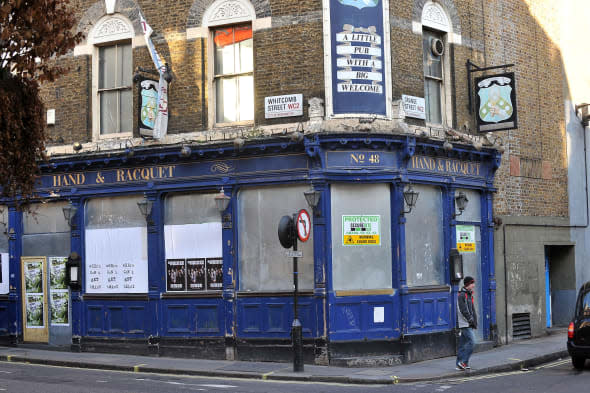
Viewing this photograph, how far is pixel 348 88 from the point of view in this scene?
16.4 m

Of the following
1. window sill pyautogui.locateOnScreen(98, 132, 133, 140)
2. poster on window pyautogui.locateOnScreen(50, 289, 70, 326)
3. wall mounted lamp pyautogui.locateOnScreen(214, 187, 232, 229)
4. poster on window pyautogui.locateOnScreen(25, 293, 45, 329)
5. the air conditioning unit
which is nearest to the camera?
wall mounted lamp pyautogui.locateOnScreen(214, 187, 232, 229)

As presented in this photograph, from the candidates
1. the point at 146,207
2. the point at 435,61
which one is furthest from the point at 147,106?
the point at 435,61

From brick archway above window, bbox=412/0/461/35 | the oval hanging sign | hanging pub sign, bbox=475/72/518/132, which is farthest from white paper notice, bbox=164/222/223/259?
hanging pub sign, bbox=475/72/518/132

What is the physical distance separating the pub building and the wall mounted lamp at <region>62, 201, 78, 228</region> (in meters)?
0.04

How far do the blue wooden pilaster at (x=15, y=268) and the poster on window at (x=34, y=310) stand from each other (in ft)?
0.74

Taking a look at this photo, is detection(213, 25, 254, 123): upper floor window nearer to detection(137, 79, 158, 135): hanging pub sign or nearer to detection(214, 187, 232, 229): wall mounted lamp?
detection(137, 79, 158, 135): hanging pub sign

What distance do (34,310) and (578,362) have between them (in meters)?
12.5

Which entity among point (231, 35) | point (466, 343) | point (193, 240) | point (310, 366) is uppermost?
point (231, 35)

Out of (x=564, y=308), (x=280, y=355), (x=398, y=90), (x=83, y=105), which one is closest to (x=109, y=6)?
(x=83, y=105)

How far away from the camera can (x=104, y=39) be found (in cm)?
1906

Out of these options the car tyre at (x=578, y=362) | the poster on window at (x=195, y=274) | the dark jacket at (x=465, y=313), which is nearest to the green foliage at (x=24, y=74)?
the poster on window at (x=195, y=274)

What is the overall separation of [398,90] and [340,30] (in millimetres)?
1787

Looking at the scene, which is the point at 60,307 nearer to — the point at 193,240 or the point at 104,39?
the point at 193,240

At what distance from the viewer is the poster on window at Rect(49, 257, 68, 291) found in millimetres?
19266
